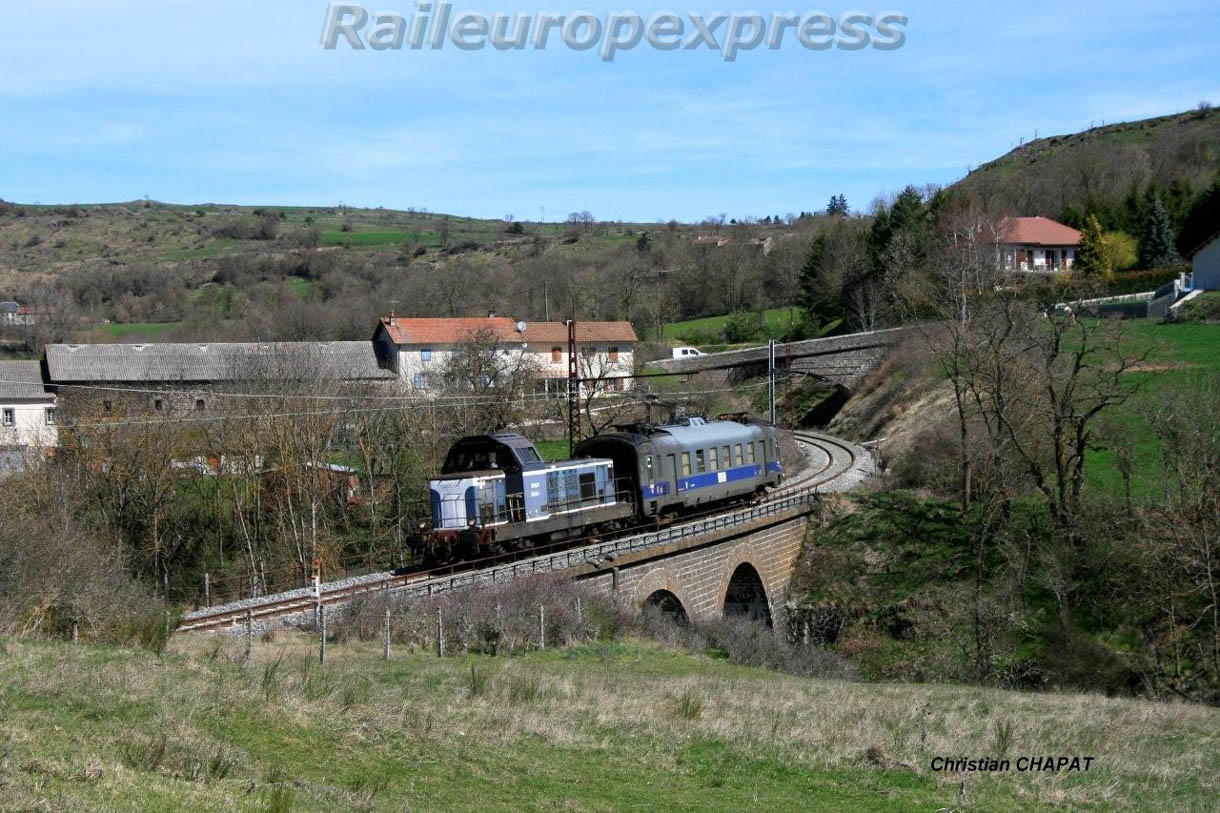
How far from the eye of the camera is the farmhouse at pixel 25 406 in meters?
44.2

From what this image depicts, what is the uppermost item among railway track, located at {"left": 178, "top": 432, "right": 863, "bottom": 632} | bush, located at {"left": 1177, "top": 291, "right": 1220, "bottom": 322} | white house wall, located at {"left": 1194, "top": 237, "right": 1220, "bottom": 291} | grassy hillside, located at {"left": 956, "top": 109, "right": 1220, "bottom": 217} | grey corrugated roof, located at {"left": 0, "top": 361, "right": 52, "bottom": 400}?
grassy hillside, located at {"left": 956, "top": 109, "right": 1220, "bottom": 217}

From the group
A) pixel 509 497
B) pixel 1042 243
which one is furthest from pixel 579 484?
pixel 1042 243

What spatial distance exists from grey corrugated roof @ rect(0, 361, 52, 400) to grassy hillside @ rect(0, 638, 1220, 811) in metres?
40.6

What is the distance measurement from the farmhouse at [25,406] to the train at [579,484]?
22.8 m

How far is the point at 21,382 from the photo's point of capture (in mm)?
54156

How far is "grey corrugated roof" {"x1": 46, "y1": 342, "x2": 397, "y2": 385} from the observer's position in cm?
5591

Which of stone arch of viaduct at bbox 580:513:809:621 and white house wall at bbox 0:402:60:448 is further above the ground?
white house wall at bbox 0:402:60:448

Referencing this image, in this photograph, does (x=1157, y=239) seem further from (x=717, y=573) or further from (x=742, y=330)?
(x=717, y=573)

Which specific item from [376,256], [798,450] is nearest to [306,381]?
[798,450]

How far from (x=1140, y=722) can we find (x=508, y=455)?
1634cm

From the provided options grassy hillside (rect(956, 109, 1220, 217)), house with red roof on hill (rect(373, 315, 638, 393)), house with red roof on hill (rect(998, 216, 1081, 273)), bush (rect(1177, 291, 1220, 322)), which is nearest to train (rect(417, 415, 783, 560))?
house with red roof on hill (rect(373, 315, 638, 393))

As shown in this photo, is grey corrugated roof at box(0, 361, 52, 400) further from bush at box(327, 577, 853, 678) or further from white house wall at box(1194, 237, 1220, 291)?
white house wall at box(1194, 237, 1220, 291)

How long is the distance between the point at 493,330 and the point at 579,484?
35.1m

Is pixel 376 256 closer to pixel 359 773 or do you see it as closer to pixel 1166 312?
pixel 1166 312
